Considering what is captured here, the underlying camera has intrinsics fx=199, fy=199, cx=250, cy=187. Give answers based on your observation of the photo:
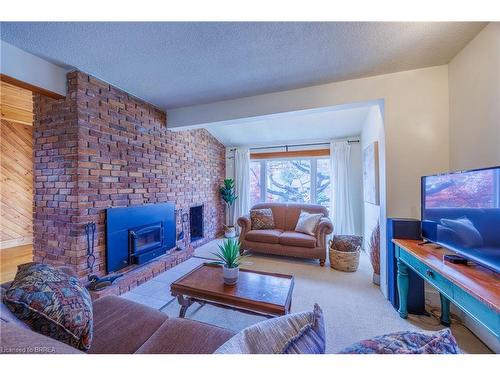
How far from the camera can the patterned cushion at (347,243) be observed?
9.66ft

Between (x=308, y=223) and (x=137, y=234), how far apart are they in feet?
8.55

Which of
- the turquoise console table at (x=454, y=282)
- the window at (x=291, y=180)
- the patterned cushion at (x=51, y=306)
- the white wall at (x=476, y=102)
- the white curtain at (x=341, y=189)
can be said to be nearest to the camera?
the patterned cushion at (x=51, y=306)

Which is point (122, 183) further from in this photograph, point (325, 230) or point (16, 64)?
point (325, 230)

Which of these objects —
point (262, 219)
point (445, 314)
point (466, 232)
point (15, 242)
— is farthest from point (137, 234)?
point (15, 242)

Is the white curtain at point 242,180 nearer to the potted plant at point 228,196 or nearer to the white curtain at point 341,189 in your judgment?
the potted plant at point 228,196

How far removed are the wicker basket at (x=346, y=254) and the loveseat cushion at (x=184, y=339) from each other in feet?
7.37

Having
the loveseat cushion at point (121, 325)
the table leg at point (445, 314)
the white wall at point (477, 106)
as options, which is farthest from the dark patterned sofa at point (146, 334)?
the white wall at point (477, 106)

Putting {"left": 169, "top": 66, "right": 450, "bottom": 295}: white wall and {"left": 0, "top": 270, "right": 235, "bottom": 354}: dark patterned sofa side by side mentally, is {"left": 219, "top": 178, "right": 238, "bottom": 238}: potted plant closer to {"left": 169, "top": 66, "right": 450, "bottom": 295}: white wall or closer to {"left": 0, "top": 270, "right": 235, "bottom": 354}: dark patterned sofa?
{"left": 169, "top": 66, "right": 450, "bottom": 295}: white wall

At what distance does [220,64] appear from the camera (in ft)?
6.24

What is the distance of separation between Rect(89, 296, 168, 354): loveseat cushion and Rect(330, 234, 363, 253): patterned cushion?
2.60m

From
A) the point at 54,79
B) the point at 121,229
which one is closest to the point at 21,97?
the point at 54,79

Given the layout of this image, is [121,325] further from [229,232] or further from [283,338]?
[229,232]

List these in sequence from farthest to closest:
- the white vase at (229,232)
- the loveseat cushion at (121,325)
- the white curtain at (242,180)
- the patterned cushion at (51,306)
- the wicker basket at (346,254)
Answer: the white curtain at (242,180) < the white vase at (229,232) < the wicker basket at (346,254) < the loveseat cushion at (121,325) < the patterned cushion at (51,306)
